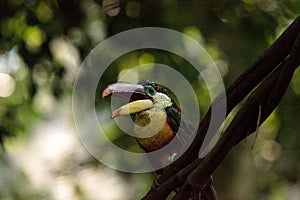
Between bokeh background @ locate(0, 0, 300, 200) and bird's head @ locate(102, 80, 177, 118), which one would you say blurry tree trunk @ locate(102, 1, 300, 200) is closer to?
bird's head @ locate(102, 80, 177, 118)

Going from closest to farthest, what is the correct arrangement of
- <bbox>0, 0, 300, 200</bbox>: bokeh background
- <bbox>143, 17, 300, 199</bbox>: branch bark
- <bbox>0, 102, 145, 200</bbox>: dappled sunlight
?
<bbox>143, 17, 300, 199</bbox>: branch bark → <bbox>0, 0, 300, 200</bbox>: bokeh background → <bbox>0, 102, 145, 200</bbox>: dappled sunlight

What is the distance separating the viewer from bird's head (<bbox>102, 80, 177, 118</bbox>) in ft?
3.46

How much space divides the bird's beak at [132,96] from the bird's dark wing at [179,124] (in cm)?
4

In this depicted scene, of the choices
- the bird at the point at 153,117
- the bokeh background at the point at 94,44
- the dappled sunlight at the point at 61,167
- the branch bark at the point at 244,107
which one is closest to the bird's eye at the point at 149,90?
the bird at the point at 153,117

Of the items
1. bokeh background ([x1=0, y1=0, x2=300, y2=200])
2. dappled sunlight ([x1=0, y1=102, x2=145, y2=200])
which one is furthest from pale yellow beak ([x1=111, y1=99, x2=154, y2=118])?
dappled sunlight ([x1=0, y1=102, x2=145, y2=200])

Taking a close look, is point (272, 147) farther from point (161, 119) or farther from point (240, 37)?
point (161, 119)

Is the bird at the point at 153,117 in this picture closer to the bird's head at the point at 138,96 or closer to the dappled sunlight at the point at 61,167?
the bird's head at the point at 138,96

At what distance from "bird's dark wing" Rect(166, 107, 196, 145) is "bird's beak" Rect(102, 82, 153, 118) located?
4 cm

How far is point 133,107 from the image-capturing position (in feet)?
3.49

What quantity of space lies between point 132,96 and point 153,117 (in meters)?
0.05

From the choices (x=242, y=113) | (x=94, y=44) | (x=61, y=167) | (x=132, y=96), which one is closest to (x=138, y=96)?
(x=132, y=96)

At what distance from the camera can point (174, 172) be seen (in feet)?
3.30

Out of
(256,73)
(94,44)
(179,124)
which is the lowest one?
(94,44)

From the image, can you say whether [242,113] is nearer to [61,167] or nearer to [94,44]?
[94,44]
